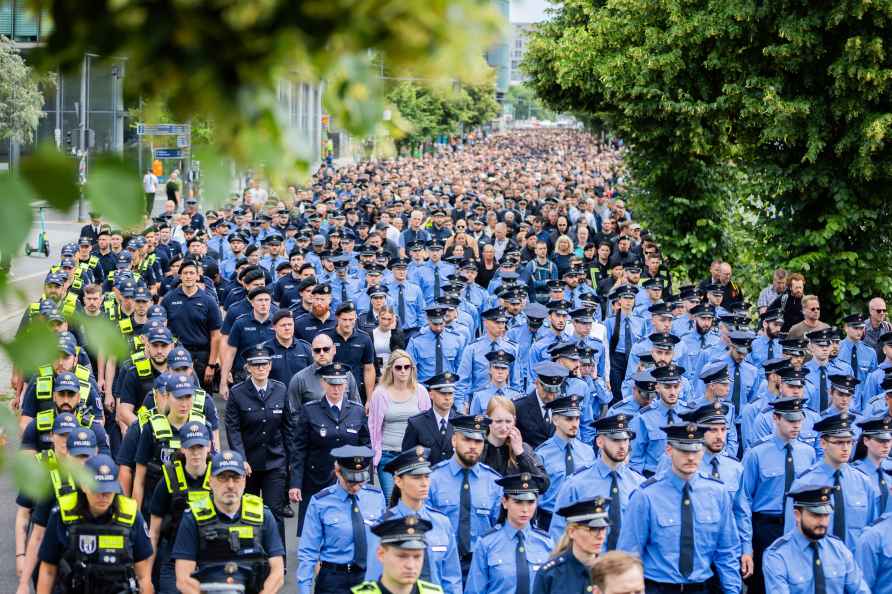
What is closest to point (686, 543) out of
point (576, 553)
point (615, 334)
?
point (576, 553)

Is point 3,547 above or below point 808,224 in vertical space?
below

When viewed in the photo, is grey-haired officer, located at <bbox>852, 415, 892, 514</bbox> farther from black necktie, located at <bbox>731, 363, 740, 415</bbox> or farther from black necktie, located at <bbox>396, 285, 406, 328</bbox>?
black necktie, located at <bbox>396, 285, 406, 328</bbox>

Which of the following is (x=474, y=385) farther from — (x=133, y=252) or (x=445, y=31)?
(x=445, y=31)

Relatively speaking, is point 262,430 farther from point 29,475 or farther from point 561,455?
point 29,475

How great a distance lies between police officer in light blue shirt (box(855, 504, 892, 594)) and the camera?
8.51 meters

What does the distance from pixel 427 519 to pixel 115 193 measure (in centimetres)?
556

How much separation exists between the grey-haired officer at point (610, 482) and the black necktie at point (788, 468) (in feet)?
4.46

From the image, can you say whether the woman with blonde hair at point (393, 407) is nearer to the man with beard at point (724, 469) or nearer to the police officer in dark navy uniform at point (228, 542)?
the man with beard at point (724, 469)

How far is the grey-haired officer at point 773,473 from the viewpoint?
10.2m

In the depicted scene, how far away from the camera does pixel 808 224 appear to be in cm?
1980

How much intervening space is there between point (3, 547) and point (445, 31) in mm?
10086

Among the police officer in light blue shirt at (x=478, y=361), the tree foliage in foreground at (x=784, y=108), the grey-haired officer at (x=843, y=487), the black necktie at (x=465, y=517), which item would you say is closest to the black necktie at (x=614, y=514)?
the black necktie at (x=465, y=517)

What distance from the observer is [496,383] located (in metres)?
12.2

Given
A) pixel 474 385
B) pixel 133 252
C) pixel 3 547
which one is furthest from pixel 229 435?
pixel 133 252
